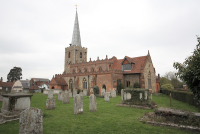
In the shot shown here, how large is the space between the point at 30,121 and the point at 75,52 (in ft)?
144

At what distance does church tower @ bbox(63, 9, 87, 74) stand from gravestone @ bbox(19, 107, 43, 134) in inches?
1606

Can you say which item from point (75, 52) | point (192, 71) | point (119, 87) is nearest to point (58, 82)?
point (75, 52)

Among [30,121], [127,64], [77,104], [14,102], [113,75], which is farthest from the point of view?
[127,64]

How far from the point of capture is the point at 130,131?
6.23 metres

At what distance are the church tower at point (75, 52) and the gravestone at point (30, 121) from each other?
4080 centimetres

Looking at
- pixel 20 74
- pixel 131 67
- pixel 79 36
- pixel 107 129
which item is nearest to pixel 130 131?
pixel 107 129

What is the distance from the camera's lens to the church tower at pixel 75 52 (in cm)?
4766

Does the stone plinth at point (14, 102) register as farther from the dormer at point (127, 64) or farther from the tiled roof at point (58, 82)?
the tiled roof at point (58, 82)

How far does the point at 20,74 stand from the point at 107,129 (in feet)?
243

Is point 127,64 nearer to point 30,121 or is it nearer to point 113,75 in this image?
point 113,75

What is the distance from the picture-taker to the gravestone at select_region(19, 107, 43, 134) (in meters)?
4.92

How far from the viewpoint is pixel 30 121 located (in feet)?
16.6

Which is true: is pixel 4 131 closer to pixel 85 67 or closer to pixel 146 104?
pixel 146 104

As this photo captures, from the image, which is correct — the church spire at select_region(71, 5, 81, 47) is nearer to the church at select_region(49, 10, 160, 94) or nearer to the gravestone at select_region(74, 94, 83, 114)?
the church at select_region(49, 10, 160, 94)
